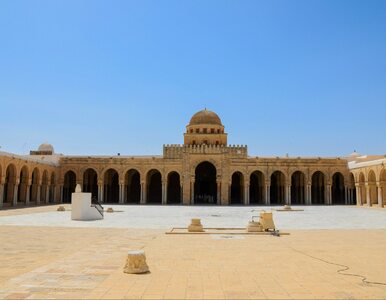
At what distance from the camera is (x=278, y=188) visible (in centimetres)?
4419

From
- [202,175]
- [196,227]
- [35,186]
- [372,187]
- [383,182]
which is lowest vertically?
[196,227]

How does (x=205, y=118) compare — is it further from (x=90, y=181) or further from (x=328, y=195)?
(x=328, y=195)

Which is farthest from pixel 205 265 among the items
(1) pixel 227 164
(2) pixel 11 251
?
(1) pixel 227 164

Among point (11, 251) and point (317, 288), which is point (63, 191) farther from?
point (317, 288)

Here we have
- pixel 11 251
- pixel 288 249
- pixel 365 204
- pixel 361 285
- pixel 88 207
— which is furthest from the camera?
pixel 365 204

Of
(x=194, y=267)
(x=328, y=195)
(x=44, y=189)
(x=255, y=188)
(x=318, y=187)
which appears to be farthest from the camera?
(x=255, y=188)

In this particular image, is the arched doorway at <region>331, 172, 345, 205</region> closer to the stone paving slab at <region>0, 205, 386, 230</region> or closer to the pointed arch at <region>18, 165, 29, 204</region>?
the stone paving slab at <region>0, 205, 386, 230</region>

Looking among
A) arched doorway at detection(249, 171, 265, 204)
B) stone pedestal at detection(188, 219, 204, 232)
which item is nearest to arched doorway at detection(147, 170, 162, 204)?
arched doorway at detection(249, 171, 265, 204)

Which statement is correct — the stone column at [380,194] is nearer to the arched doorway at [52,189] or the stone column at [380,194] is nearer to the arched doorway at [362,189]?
the arched doorway at [362,189]

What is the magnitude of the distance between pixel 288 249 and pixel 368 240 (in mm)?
3500

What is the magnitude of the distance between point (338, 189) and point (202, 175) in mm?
16214

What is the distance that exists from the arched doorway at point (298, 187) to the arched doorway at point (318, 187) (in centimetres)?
161

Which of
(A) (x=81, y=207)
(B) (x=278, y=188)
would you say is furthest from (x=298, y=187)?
(A) (x=81, y=207)

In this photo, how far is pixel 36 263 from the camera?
7949mm
